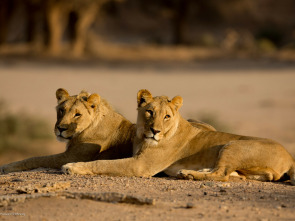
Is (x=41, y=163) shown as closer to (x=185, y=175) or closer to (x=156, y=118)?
(x=156, y=118)

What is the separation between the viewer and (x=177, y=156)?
22.6ft

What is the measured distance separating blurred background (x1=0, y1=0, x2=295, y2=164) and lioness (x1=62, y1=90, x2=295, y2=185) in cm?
676

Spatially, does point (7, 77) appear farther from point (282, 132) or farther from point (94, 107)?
point (94, 107)

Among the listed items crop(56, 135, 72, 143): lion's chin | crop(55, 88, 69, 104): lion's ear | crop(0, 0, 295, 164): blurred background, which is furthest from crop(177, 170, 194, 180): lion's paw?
crop(0, 0, 295, 164): blurred background

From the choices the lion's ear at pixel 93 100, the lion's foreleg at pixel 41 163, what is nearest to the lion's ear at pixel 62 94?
the lion's ear at pixel 93 100

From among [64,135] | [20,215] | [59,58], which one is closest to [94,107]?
[64,135]

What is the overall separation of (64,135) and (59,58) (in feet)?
68.6

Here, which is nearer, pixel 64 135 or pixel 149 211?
pixel 149 211

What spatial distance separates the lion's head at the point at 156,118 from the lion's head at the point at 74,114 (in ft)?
2.14

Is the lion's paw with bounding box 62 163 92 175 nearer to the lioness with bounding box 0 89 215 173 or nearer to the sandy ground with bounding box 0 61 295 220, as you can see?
the sandy ground with bounding box 0 61 295 220

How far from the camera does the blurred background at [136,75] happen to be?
15844 millimetres

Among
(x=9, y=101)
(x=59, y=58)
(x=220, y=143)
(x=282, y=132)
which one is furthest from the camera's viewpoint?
(x=59, y=58)

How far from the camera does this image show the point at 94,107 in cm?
720

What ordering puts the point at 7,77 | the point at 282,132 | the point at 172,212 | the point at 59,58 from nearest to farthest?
the point at 172,212 < the point at 282,132 < the point at 7,77 < the point at 59,58
